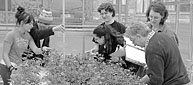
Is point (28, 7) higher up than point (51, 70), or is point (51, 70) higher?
point (28, 7)

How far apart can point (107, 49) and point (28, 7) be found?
3271mm

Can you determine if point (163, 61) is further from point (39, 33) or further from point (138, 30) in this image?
point (39, 33)

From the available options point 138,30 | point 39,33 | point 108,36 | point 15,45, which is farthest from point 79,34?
point 138,30

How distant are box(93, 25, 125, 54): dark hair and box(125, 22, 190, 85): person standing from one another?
1.87 feet

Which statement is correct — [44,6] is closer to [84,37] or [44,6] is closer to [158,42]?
[84,37]

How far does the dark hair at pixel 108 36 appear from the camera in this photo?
2.63 meters

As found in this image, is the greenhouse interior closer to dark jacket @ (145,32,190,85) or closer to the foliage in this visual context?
the foliage

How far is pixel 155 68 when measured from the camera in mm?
1942

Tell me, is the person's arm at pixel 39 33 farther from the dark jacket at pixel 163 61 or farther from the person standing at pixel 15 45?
the dark jacket at pixel 163 61

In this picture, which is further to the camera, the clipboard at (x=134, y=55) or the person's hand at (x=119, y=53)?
the person's hand at (x=119, y=53)

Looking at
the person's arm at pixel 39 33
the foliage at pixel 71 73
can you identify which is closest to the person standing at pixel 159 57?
the foliage at pixel 71 73

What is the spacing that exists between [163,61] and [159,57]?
43 millimetres

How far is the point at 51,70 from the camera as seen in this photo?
78.1 inches

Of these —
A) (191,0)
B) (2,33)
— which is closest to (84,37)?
(2,33)
